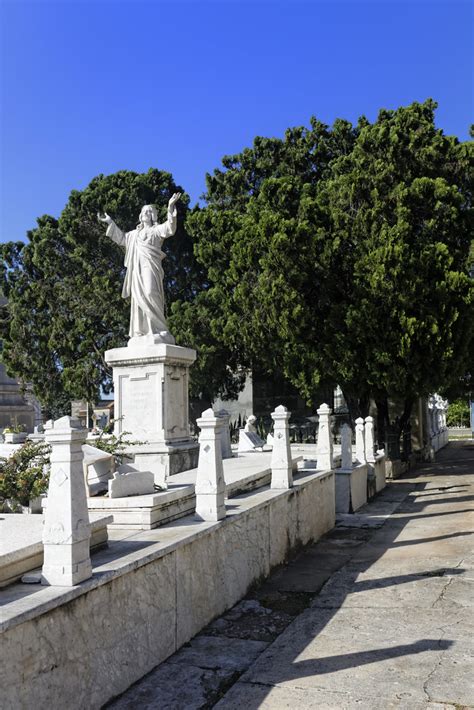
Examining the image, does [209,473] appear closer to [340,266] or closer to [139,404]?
[139,404]

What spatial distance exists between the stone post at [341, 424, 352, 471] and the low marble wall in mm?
5862

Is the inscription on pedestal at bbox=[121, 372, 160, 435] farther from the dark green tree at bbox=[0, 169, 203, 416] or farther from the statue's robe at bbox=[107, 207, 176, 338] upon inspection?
the dark green tree at bbox=[0, 169, 203, 416]

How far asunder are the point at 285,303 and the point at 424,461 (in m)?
11.2

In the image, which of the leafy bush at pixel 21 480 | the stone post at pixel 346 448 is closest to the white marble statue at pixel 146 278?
the leafy bush at pixel 21 480

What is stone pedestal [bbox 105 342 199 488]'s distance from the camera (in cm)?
985

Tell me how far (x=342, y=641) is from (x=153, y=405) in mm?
5241

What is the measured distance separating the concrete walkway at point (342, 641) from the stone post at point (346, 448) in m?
3.61

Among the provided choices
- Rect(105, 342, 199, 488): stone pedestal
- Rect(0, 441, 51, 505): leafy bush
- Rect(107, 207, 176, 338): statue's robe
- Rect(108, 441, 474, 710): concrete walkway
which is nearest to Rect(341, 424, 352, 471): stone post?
Rect(108, 441, 474, 710): concrete walkway

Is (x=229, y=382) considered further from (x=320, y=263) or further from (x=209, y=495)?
(x=209, y=495)

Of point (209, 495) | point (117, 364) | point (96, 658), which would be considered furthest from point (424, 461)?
point (96, 658)

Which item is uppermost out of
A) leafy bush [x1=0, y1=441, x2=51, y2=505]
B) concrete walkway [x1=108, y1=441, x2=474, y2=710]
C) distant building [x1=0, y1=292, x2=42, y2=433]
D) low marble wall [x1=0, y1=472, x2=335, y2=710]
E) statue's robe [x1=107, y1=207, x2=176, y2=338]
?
statue's robe [x1=107, y1=207, x2=176, y2=338]

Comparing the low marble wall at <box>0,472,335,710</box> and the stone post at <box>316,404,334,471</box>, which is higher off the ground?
the stone post at <box>316,404,334,471</box>

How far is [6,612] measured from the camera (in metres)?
3.62

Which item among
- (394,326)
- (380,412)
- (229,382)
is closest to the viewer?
(394,326)
